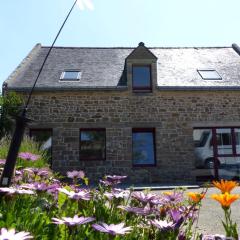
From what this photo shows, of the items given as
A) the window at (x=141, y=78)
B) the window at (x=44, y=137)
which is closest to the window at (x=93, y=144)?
the window at (x=44, y=137)

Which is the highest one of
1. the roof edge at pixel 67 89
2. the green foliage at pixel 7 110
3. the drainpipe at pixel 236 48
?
the drainpipe at pixel 236 48

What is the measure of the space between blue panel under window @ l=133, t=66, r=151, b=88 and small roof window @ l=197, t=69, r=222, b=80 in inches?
84.8

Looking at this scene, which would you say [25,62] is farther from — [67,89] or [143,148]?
[143,148]

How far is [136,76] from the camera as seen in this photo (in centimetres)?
1439

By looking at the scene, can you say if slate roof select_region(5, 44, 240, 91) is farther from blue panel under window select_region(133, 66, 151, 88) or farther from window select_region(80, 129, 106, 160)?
window select_region(80, 129, 106, 160)

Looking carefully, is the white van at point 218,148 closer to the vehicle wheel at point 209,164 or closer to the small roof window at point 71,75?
the vehicle wheel at point 209,164

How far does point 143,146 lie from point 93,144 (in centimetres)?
181

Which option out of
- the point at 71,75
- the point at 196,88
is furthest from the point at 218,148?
the point at 71,75

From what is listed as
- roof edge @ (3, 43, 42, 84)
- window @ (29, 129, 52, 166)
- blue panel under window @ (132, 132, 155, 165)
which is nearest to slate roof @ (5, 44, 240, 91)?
roof edge @ (3, 43, 42, 84)

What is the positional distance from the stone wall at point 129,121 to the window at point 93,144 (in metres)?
0.28

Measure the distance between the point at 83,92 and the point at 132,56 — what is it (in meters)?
2.30

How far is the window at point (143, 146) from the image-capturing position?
45.4 ft

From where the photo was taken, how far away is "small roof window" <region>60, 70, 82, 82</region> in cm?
1418

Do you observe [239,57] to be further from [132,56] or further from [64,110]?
[64,110]
